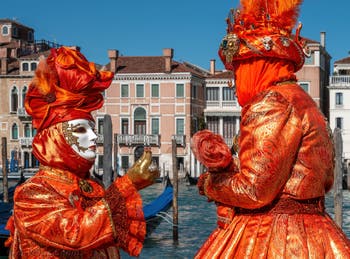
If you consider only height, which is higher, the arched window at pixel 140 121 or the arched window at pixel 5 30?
the arched window at pixel 5 30

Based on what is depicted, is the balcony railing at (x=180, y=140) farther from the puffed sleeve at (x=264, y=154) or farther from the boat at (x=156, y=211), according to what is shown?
the puffed sleeve at (x=264, y=154)

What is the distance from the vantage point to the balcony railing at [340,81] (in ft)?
92.1

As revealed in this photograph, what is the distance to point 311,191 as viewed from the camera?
Result: 6.82 ft

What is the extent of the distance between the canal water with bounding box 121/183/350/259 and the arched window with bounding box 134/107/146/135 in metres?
7.74

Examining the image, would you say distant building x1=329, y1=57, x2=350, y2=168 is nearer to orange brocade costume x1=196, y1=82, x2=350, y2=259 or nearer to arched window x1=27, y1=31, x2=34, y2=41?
arched window x1=27, y1=31, x2=34, y2=41

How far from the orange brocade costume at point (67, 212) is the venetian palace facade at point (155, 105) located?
83.6ft

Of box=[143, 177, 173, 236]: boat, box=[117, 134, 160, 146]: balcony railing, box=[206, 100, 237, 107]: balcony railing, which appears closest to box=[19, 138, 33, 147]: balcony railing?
box=[117, 134, 160, 146]: balcony railing

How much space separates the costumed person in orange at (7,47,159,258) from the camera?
2.25 m

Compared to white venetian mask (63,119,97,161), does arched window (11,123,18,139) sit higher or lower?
lower

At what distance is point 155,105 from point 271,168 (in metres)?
26.8

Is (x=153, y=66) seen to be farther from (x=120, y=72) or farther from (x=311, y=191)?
(x=311, y=191)

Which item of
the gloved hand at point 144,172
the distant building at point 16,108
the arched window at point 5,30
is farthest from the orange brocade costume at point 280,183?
the arched window at point 5,30

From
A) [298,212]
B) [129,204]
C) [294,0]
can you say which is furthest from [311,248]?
[294,0]

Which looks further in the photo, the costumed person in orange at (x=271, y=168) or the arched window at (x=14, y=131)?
the arched window at (x=14, y=131)
